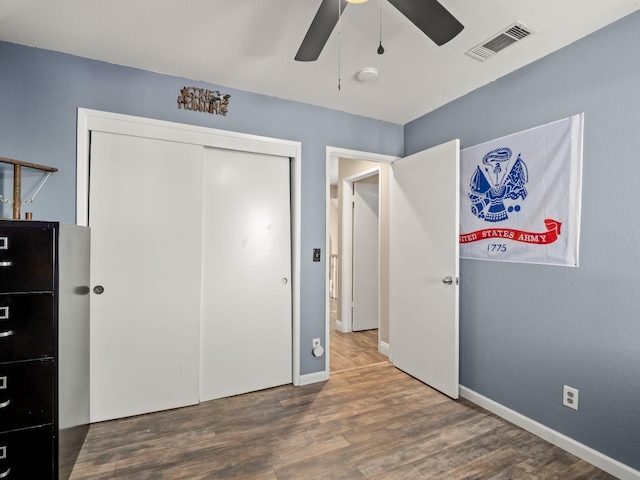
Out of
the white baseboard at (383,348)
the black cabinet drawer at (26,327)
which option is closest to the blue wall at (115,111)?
the black cabinet drawer at (26,327)

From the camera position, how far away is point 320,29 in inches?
54.2

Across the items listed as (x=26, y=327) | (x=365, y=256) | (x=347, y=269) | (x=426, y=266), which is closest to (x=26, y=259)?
(x=26, y=327)

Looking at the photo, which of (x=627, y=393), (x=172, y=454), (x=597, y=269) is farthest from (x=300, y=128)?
(x=627, y=393)

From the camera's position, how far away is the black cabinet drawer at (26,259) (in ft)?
4.70

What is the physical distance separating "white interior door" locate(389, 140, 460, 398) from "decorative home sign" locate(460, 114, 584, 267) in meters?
0.18

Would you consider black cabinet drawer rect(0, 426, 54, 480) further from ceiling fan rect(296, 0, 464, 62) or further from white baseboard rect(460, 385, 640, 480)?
white baseboard rect(460, 385, 640, 480)

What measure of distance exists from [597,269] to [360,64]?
1933 mm

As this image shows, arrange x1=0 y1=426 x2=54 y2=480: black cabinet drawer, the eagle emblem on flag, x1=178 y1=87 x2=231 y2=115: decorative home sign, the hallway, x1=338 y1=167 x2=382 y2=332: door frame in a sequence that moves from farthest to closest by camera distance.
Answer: x1=338 y1=167 x2=382 y2=332: door frame
the hallway
x1=178 y1=87 x2=231 y2=115: decorative home sign
the eagle emblem on flag
x1=0 y1=426 x2=54 y2=480: black cabinet drawer

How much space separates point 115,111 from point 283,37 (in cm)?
128

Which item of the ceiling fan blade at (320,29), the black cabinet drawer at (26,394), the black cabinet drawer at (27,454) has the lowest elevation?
the black cabinet drawer at (27,454)

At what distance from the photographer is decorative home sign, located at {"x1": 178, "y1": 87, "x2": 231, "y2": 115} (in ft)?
7.74

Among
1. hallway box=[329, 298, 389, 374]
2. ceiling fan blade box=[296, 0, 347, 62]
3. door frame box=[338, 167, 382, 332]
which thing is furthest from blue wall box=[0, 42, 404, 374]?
door frame box=[338, 167, 382, 332]

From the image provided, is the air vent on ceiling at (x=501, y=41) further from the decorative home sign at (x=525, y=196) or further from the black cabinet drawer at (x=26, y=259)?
the black cabinet drawer at (x=26, y=259)

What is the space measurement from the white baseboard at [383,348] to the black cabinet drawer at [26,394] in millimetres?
2850
